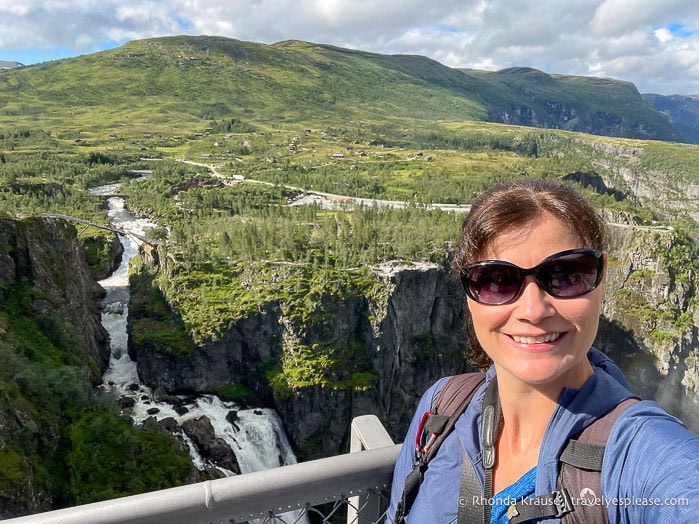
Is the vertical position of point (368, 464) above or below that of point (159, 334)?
above

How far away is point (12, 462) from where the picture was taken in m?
16.9

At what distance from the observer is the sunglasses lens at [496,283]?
9.30 feet

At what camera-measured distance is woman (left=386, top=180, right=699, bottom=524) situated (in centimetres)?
238

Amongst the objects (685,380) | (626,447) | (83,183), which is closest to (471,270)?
(626,447)

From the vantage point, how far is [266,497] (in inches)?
124

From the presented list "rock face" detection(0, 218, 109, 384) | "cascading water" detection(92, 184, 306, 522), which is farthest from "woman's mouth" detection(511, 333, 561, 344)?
"rock face" detection(0, 218, 109, 384)

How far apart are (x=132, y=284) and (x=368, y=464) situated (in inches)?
1846

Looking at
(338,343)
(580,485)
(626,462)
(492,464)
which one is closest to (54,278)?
(338,343)

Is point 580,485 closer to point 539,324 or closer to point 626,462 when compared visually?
point 626,462

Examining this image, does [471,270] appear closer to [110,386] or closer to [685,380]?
[110,386]

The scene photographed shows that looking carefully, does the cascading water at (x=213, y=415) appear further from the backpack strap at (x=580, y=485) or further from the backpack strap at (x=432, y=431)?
the backpack strap at (x=580, y=485)

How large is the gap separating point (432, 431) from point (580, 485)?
1.03m

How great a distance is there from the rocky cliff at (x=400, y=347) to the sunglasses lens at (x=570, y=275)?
114 feet

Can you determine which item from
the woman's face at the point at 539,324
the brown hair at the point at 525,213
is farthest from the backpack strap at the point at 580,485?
the brown hair at the point at 525,213
